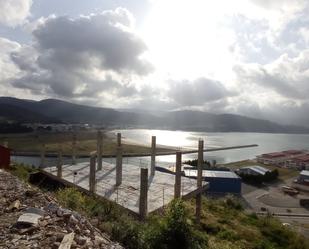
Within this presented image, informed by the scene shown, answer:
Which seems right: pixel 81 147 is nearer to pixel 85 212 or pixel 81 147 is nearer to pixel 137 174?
pixel 137 174

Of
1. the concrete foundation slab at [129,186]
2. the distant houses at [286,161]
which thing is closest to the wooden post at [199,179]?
the concrete foundation slab at [129,186]

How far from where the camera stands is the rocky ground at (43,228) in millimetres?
4535

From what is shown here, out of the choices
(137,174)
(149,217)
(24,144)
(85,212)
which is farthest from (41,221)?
(24,144)

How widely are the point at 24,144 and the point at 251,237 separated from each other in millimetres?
64549

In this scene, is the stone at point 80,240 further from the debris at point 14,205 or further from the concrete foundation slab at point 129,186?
the concrete foundation slab at point 129,186

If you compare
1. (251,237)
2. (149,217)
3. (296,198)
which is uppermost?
(149,217)

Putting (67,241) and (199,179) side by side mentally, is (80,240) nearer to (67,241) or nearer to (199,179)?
(67,241)

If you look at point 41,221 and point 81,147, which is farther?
point 81,147

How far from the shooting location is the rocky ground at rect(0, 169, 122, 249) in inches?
179

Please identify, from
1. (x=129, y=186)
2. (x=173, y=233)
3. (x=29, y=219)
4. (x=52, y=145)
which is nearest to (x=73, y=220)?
(x=29, y=219)

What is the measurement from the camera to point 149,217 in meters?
9.27

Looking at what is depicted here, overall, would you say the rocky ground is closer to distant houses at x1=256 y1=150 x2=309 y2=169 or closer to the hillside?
the hillside

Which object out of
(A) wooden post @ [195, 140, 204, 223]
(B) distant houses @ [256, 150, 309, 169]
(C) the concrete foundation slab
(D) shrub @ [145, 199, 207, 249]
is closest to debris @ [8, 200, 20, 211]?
(D) shrub @ [145, 199, 207, 249]

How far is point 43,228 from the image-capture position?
195 inches
